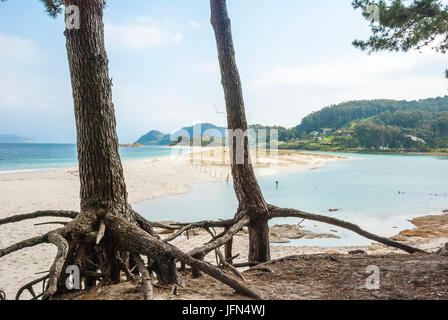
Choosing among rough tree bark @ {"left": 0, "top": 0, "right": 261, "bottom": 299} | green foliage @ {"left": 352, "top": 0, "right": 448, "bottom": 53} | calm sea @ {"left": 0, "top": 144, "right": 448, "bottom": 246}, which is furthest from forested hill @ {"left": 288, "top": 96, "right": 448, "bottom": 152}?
rough tree bark @ {"left": 0, "top": 0, "right": 261, "bottom": 299}

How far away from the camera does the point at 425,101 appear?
14262 cm

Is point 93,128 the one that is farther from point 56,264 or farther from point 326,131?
point 326,131

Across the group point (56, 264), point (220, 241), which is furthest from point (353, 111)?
point (56, 264)

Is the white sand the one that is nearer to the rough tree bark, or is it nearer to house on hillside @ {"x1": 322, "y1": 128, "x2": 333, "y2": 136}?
the rough tree bark

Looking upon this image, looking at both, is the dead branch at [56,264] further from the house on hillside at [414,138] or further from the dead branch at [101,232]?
the house on hillside at [414,138]

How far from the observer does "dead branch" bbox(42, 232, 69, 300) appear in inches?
94.9

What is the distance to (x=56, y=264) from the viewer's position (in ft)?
8.60

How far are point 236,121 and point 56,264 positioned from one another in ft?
10.9

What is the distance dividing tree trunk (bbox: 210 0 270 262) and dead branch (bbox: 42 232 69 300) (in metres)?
2.90

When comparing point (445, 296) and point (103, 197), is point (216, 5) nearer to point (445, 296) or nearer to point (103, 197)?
point (103, 197)

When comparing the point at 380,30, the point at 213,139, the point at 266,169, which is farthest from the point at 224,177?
the point at 213,139

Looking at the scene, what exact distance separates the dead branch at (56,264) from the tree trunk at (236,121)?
290 cm
